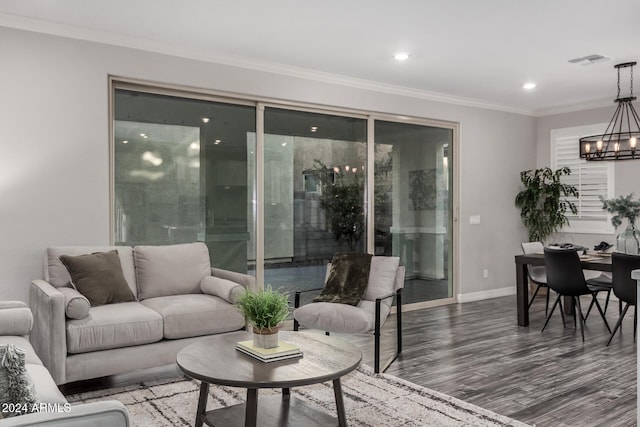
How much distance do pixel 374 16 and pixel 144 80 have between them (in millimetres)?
2118

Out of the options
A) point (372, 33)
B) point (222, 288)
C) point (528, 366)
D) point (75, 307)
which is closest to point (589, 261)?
point (528, 366)

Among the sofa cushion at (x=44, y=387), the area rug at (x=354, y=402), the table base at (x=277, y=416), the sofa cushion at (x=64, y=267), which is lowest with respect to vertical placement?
the area rug at (x=354, y=402)

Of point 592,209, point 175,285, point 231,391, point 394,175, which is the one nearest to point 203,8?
point 175,285

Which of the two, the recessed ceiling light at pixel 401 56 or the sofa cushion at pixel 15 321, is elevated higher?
the recessed ceiling light at pixel 401 56

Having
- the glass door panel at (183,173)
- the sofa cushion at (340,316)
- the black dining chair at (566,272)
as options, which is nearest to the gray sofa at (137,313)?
the glass door panel at (183,173)

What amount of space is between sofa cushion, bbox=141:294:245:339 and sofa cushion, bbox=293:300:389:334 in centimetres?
53

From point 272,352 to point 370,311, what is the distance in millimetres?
1581

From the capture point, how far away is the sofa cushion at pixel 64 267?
157 inches

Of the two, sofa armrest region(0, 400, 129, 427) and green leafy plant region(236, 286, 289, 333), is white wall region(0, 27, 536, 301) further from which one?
sofa armrest region(0, 400, 129, 427)

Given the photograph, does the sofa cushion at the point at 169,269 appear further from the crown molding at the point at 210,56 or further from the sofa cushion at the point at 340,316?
the crown molding at the point at 210,56

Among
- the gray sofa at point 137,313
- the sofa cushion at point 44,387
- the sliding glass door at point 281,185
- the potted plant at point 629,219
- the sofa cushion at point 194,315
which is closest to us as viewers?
the sofa cushion at point 44,387

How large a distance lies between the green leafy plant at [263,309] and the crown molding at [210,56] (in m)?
2.90

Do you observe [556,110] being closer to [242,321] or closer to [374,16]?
[374,16]

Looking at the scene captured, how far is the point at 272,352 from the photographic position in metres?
2.77
